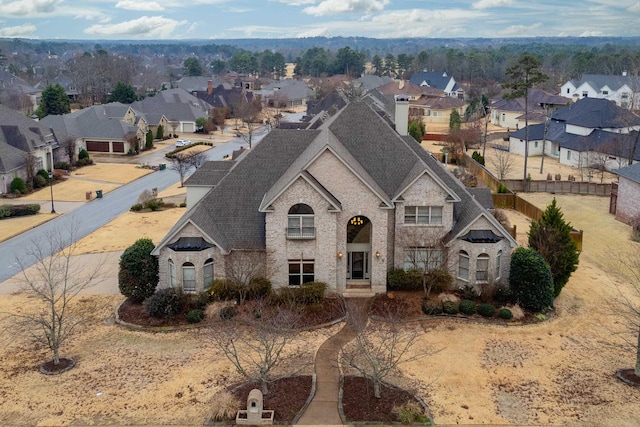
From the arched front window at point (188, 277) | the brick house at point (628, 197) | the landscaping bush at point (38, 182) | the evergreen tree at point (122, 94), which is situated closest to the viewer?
the arched front window at point (188, 277)

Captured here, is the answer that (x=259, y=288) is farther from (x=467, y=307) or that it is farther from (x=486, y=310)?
(x=486, y=310)

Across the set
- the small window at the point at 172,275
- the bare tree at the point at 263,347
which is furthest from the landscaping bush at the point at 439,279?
the small window at the point at 172,275

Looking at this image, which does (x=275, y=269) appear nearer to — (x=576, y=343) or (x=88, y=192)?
(x=576, y=343)

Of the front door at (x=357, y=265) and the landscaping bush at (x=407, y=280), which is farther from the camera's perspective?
the front door at (x=357, y=265)

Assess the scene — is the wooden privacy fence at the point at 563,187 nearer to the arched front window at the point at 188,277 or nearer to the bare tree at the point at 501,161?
the bare tree at the point at 501,161

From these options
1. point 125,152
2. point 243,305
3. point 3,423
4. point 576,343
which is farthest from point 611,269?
point 125,152
